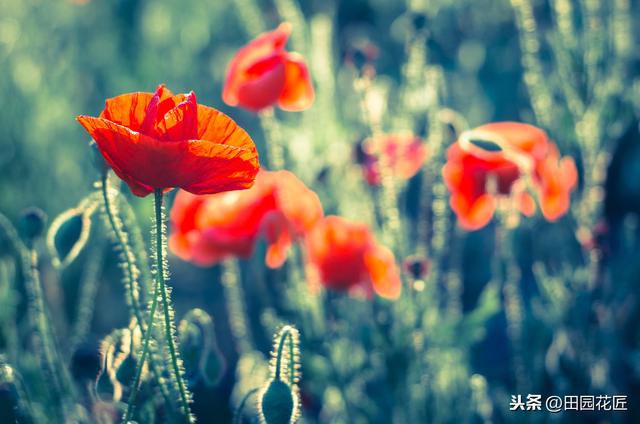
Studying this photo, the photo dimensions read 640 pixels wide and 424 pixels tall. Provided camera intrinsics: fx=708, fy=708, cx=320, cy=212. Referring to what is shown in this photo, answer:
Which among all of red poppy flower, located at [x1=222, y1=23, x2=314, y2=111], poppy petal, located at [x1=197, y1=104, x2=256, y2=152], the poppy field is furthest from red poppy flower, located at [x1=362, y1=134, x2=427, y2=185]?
poppy petal, located at [x1=197, y1=104, x2=256, y2=152]

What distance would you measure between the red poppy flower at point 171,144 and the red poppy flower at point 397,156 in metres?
0.71

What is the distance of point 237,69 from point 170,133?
0.64 metres

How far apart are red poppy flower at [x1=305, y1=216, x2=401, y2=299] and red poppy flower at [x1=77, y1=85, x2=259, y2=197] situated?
595mm

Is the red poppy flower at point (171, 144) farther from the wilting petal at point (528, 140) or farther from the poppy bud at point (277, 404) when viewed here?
the wilting petal at point (528, 140)

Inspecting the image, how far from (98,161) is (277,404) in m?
0.43

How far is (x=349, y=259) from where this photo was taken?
143 cm

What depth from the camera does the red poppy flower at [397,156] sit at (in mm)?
1550

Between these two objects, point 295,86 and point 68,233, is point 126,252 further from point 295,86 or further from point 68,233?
point 295,86

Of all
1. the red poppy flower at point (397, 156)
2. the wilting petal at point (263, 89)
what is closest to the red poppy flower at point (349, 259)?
the red poppy flower at point (397, 156)

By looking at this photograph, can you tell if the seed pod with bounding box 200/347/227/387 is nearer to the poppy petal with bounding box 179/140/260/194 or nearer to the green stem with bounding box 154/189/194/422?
the green stem with bounding box 154/189/194/422

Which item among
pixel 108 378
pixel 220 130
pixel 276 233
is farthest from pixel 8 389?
pixel 276 233

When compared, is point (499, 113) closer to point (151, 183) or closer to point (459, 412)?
A: point (459, 412)

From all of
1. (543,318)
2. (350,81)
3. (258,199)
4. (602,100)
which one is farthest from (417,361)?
(350,81)

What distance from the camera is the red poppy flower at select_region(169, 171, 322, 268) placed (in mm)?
1409
